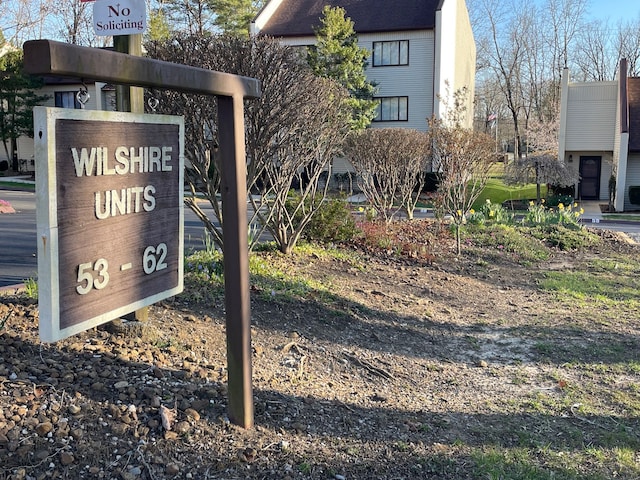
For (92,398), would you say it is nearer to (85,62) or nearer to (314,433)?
(314,433)

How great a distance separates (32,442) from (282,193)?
541 cm

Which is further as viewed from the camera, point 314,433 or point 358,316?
point 358,316

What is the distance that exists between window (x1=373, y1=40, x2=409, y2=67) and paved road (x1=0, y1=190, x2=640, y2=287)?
43.0 feet

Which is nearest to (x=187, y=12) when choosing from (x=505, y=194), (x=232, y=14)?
(x=232, y=14)

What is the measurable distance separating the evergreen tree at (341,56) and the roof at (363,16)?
4.95 ft

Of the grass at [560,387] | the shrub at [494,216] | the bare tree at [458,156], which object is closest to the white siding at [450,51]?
the shrub at [494,216]

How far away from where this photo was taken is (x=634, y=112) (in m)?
26.3

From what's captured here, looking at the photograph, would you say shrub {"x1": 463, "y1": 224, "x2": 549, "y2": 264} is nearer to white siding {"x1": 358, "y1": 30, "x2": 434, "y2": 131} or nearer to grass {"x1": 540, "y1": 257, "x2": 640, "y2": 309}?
grass {"x1": 540, "y1": 257, "x2": 640, "y2": 309}

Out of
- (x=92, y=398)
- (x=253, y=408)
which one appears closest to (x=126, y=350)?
(x=92, y=398)

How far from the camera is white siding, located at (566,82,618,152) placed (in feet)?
89.3

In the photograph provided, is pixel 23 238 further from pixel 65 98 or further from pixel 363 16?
pixel 65 98

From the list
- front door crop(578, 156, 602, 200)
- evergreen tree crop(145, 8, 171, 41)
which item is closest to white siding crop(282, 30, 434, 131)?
evergreen tree crop(145, 8, 171, 41)

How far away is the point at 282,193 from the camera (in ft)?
25.8

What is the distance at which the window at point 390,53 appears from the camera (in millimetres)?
29203
